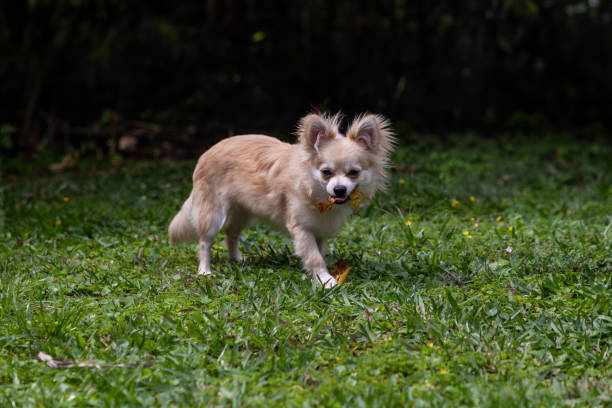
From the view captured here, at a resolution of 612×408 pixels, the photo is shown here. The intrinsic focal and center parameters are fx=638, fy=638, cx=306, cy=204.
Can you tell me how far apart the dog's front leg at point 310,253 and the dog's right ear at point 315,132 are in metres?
0.60

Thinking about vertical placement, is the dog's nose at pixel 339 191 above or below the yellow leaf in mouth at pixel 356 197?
above

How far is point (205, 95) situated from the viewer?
35.6ft

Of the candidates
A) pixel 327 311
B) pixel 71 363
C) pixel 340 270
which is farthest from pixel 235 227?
pixel 71 363

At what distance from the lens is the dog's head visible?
419 cm

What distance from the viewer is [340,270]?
4562 mm

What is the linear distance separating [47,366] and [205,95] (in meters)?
8.22

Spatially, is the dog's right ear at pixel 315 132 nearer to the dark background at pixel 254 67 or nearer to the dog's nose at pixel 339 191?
the dog's nose at pixel 339 191

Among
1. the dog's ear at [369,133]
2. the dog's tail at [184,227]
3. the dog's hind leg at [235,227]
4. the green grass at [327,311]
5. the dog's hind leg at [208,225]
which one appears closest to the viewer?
the green grass at [327,311]

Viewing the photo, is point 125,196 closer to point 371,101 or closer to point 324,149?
point 324,149

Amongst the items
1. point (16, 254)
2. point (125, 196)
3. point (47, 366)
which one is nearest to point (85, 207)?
point (125, 196)

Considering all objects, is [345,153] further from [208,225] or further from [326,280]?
[208,225]

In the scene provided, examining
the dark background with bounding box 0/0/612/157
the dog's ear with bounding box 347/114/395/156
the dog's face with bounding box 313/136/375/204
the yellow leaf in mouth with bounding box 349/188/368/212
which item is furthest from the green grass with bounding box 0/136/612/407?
the dark background with bounding box 0/0/612/157

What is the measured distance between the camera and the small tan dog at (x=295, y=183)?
168 inches

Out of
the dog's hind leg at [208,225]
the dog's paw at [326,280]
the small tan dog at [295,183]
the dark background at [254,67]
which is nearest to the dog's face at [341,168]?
the small tan dog at [295,183]
